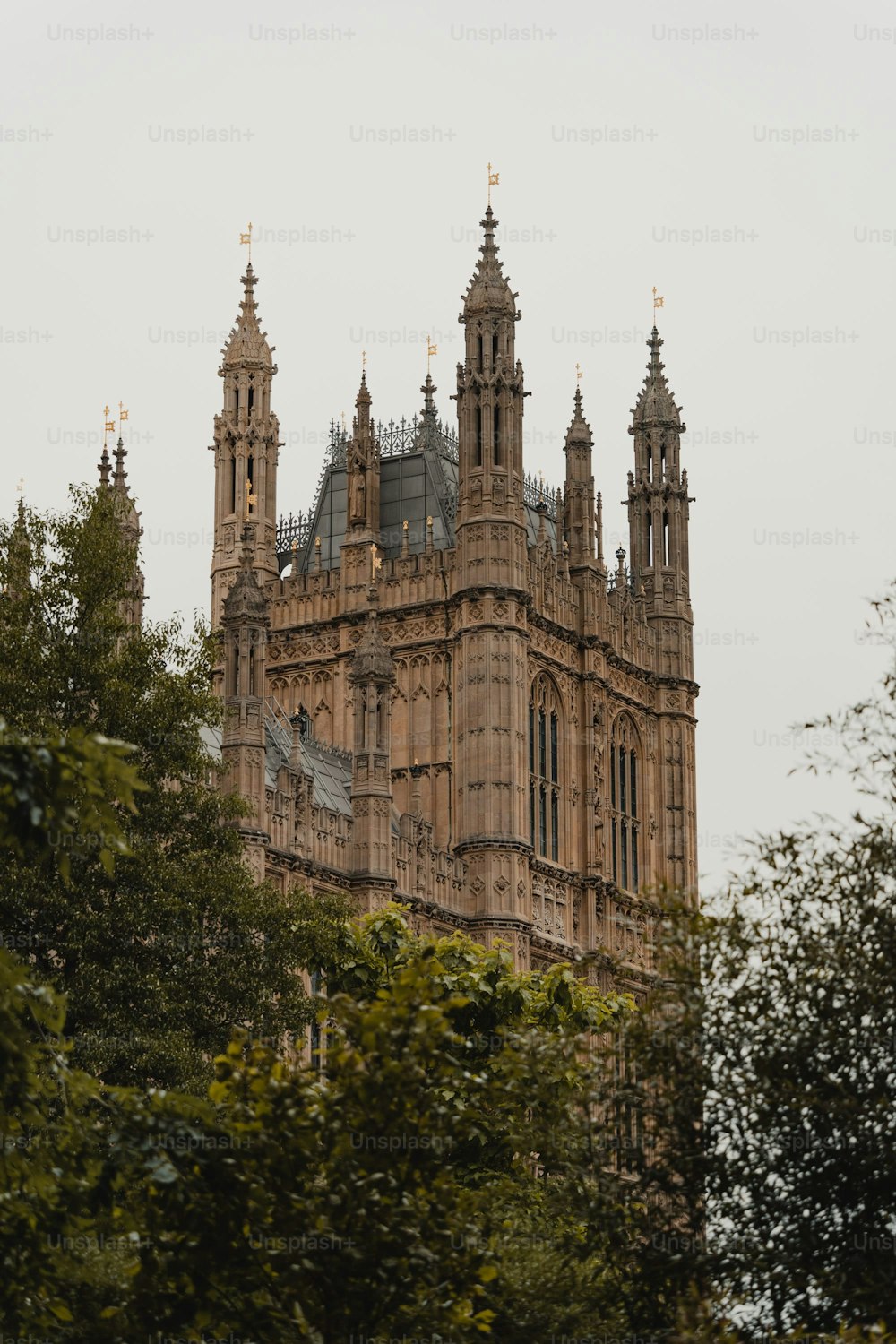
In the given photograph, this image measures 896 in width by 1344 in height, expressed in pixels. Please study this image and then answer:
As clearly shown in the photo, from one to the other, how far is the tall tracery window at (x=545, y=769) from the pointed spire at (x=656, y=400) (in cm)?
1263

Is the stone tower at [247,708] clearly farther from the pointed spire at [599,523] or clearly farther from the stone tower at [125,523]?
the pointed spire at [599,523]

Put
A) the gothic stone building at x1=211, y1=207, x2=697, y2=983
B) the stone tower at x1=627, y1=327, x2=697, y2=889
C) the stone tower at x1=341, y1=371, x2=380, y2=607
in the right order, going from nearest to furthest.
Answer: the gothic stone building at x1=211, y1=207, x2=697, y2=983 → the stone tower at x1=341, y1=371, x2=380, y2=607 → the stone tower at x1=627, y1=327, x2=697, y2=889

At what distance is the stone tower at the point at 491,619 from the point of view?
6319cm

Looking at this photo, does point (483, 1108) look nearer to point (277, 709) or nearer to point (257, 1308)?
point (257, 1308)

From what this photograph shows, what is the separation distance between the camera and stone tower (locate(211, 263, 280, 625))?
229ft

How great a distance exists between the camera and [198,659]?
37.6 metres

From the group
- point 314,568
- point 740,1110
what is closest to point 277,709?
point 314,568

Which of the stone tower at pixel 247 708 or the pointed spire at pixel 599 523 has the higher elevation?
the pointed spire at pixel 599 523

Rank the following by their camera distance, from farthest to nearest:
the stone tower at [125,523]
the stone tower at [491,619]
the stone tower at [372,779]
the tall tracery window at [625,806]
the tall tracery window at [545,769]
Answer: the tall tracery window at [625,806] < the tall tracery window at [545,769] < the stone tower at [491,619] < the stone tower at [372,779] < the stone tower at [125,523]

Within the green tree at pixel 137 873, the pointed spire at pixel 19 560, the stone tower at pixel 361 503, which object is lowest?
the green tree at pixel 137 873

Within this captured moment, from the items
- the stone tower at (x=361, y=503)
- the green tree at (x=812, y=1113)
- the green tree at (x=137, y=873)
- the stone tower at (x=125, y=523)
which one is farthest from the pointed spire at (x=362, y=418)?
the green tree at (x=812, y=1113)

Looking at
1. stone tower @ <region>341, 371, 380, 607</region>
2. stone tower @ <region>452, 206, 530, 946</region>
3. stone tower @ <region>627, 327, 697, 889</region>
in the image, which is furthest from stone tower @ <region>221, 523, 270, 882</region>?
stone tower @ <region>627, 327, 697, 889</region>

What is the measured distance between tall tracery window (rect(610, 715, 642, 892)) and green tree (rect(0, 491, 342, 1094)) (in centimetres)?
3254

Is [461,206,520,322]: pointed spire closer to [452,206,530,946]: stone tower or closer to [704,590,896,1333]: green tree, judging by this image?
[452,206,530,946]: stone tower
